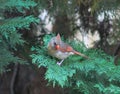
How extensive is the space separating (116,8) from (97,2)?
13 cm

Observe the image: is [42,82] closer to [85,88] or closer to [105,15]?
[105,15]

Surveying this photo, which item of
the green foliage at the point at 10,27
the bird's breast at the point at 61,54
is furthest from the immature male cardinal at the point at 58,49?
the green foliage at the point at 10,27

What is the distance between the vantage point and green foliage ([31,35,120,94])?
1195mm

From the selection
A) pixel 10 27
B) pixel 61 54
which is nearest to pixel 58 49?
pixel 61 54

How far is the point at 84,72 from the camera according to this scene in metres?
1.30

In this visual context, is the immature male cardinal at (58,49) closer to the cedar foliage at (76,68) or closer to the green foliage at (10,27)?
the cedar foliage at (76,68)

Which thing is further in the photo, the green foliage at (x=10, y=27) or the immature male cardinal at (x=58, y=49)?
the green foliage at (x=10, y=27)

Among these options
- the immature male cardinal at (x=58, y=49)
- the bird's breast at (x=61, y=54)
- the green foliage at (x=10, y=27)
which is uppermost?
the green foliage at (x=10, y=27)

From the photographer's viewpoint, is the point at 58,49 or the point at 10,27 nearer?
the point at 58,49

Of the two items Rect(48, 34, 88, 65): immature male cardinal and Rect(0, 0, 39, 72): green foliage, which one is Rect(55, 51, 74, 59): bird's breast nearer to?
Rect(48, 34, 88, 65): immature male cardinal

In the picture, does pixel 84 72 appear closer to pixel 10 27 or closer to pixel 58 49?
pixel 58 49

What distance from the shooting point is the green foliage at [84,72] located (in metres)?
1.20

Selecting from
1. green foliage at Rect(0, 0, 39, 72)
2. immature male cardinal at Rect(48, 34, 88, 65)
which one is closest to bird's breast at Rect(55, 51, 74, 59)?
immature male cardinal at Rect(48, 34, 88, 65)

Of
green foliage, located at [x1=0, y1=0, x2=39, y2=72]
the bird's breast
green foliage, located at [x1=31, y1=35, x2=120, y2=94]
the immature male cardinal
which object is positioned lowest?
green foliage, located at [x1=31, y1=35, x2=120, y2=94]
